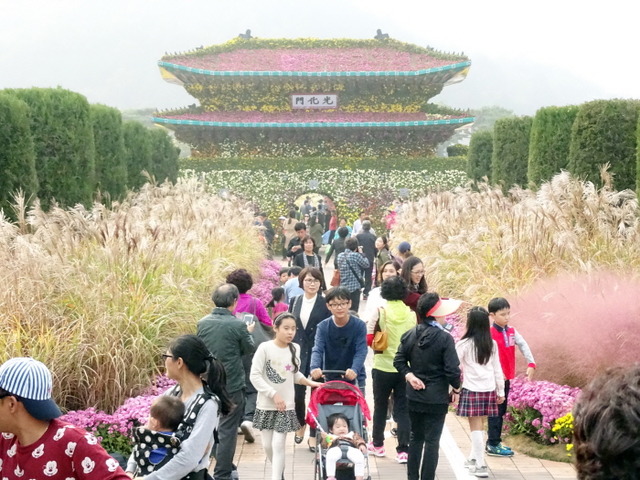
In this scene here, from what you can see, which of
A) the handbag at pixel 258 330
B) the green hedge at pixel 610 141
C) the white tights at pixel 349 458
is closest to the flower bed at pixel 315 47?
the green hedge at pixel 610 141

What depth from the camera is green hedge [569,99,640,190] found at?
17.7 meters

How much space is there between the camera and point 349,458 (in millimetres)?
6832

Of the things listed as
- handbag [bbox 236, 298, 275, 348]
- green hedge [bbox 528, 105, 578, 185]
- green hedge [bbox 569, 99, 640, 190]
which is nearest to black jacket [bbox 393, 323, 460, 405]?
handbag [bbox 236, 298, 275, 348]

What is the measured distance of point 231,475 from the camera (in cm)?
755

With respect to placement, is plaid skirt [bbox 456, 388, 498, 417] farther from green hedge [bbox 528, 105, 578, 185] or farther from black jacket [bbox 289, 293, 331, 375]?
green hedge [bbox 528, 105, 578, 185]

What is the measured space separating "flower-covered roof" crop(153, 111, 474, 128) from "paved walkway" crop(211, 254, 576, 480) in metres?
36.8

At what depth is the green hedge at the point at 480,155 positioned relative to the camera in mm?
35938

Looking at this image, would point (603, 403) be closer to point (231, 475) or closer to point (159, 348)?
point (231, 475)

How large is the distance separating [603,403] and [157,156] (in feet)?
106

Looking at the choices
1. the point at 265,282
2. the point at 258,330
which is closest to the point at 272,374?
the point at 258,330

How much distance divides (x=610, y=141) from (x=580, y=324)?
9242 mm

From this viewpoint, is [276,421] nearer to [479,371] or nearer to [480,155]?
[479,371]

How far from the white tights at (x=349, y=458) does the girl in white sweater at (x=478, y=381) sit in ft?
5.90

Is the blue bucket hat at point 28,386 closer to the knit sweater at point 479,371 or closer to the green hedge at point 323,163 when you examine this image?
the knit sweater at point 479,371
